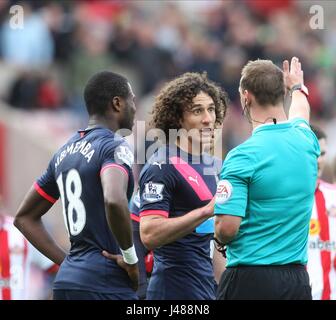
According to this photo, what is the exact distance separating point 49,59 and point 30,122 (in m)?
1.59

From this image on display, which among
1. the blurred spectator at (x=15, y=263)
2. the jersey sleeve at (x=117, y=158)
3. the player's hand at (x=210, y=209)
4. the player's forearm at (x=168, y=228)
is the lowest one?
the blurred spectator at (x=15, y=263)

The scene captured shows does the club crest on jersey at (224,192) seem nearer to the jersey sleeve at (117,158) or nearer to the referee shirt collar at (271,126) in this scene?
the referee shirt collar at (271,126)

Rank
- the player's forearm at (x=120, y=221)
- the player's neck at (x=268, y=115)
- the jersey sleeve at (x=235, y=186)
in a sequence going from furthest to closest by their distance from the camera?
1. the player's forearm at (x=120, y=221)
2. the player's neck at (x=268, y=115)
3. the jersey sleeve at (x=235, y=186)

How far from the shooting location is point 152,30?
15.2m

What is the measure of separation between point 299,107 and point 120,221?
1.31 meters

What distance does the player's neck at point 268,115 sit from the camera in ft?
18.5

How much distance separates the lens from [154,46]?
14.9 meters

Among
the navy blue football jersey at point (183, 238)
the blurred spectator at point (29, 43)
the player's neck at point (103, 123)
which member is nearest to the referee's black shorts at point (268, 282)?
the navy blue football jersey at point (183, 238)

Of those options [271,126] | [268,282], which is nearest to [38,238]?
[268,282]

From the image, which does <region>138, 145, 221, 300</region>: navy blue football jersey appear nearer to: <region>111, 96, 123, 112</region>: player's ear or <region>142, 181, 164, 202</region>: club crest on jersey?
<region>142, 181, 164, 202</region>: club crest on jersey

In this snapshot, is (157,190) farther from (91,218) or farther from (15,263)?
(15,263)

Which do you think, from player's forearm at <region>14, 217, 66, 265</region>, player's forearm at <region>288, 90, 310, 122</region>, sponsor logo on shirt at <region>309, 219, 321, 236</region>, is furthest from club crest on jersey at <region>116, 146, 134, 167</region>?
sponsor logo on shirt at <region>309, 219, 321, 236</region>

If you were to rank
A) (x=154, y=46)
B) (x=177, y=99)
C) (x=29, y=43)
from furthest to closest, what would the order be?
(x=154, y=46)
(x=29, y=43)
(x=177, y=99)

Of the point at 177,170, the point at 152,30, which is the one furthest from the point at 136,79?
the point at 177,170
